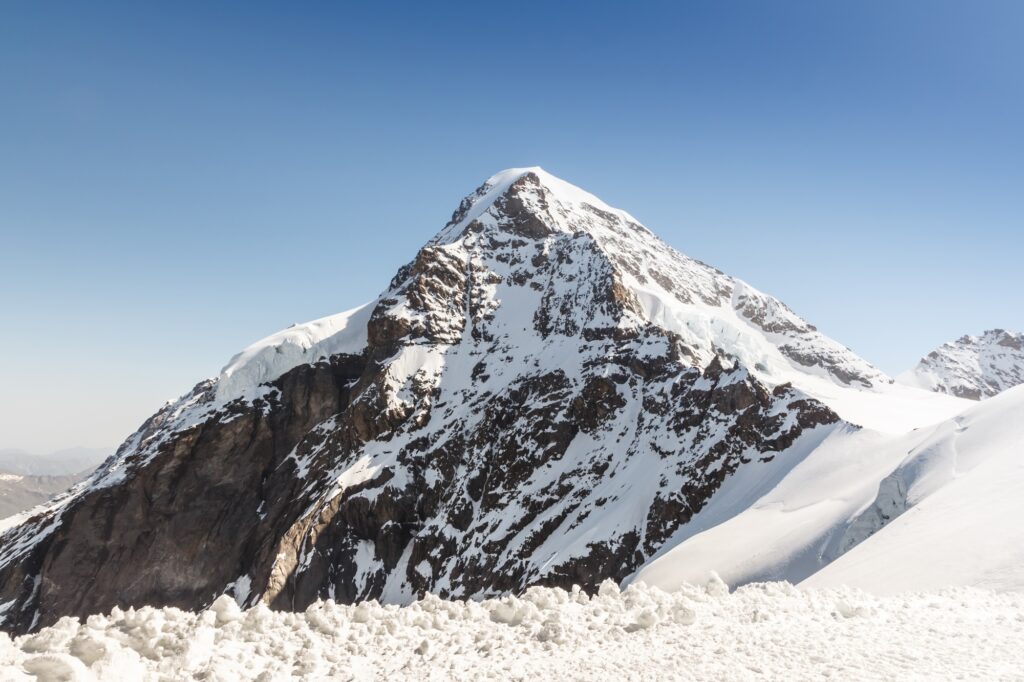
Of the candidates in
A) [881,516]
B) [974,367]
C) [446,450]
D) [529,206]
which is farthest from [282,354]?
[974,367]

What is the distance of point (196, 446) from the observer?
252 feet

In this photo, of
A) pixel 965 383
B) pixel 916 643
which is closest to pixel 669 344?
pixel 916 643

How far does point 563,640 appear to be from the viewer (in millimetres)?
11078

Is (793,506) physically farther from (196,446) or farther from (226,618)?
(196,446)

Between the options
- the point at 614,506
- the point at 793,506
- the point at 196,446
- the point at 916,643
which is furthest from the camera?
the point at 196,446

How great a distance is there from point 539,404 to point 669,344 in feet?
55.0

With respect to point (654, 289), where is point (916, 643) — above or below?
below

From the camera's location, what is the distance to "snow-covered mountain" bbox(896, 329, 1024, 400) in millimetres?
125000

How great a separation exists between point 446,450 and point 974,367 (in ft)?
444

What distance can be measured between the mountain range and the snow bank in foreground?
A: 8.11m

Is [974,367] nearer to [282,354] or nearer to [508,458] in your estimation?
[508,458]

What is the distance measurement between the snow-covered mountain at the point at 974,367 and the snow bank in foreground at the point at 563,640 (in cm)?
13790

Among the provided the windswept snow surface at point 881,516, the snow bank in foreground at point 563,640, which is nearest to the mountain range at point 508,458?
the windswept snow surface at point 881,516

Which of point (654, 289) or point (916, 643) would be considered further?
point (654, 289)
